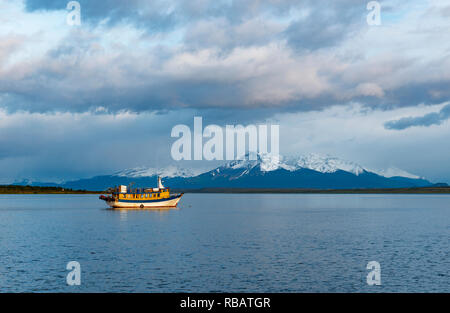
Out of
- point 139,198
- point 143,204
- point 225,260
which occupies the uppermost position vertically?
point 139,198

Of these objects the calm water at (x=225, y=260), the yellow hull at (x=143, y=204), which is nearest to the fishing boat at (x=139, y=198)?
the yellow hull at (x=143, y=204)

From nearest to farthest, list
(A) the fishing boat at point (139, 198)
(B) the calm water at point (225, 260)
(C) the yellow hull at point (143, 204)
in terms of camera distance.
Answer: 1. (B) the calm water at point (225, 260)
2. (C) the yellow hull at point (143, 204)
3. (A) the fishing boat at point (139, 198)

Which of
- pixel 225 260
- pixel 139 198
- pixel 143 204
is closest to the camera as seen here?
Result: pixel 225 260

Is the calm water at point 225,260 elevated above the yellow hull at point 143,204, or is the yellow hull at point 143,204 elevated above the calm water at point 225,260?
the yellow hull at point 143,204

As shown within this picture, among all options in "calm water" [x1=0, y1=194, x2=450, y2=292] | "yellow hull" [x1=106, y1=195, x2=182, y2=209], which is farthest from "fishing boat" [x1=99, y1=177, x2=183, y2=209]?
"calm water" [x1=0, y1=194, x2=450, y2=292]

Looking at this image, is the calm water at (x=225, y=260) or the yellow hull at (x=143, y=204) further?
the yellow hull at (x=143, y=204)

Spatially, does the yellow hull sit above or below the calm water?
above

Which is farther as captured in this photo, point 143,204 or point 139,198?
point 139,198

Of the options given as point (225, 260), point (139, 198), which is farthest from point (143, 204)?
point (225, 260)

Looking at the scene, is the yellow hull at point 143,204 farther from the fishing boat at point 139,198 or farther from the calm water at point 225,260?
the calm water at point 225,260

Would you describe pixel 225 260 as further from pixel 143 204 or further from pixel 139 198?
pixel 139 198

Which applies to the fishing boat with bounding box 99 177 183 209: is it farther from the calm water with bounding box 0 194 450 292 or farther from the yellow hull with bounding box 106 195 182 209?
the calm water with bounding box 0 194 450 292

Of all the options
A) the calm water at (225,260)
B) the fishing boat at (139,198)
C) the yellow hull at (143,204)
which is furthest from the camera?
the fishing boat at (139,198)

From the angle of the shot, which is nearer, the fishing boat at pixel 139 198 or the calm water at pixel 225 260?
the calm water at pixel 225 260
